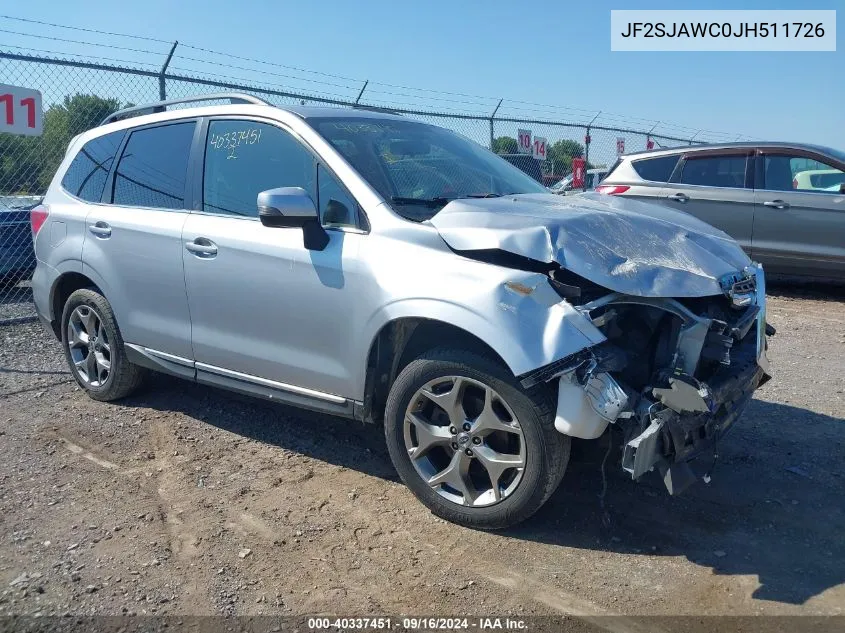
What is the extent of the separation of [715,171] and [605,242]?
21.2 feet

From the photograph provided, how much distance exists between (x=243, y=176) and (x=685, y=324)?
2.44 metres

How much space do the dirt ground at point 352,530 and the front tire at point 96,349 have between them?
9.1 inches

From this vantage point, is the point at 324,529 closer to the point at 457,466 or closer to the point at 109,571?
the point at 457,466

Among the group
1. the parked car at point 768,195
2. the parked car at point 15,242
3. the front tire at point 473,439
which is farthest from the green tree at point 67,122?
the front tire at point 473,439

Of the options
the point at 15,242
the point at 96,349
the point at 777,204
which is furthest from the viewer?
the point at 15,242

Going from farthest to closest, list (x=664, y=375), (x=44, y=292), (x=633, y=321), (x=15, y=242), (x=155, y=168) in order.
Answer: (x=15, y=242), (x=44, y=292), (x=155, y=168), (x=633, y=321), (x=664, y=375)

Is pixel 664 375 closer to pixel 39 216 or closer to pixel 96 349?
pixel 96 349

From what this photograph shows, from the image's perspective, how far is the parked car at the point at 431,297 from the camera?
318 centimetres

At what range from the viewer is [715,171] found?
909cm

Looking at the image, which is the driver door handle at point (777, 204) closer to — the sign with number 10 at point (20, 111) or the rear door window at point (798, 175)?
the rear door window at point (798, 175)

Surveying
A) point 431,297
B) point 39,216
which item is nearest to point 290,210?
point 431,297

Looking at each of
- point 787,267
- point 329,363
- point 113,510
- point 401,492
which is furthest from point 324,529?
point 787,267

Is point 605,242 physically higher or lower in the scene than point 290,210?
lower

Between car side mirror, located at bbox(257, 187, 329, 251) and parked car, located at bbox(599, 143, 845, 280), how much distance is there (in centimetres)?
640
